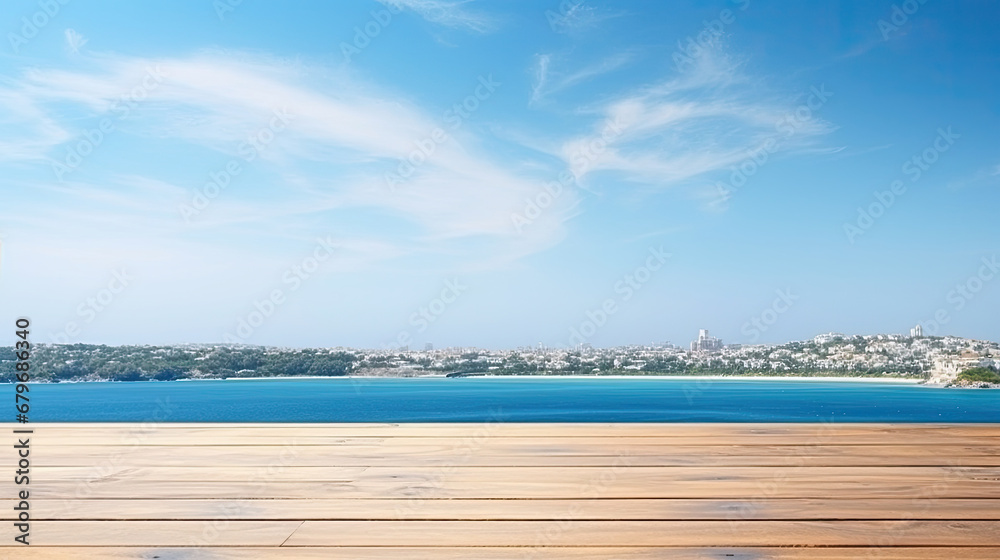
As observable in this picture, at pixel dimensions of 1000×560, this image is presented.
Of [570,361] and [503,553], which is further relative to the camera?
[570,361]

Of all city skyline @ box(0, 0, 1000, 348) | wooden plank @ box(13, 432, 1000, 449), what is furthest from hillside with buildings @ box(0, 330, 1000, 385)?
wooden plank @ box(13, 432, 1000, 449)

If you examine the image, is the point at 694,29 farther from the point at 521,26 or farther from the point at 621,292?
the point at 621,292

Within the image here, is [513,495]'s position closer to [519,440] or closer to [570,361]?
[519,440]

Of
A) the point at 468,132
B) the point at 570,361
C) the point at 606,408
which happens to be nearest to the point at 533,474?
the point at 468,132

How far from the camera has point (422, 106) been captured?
10.9 metres

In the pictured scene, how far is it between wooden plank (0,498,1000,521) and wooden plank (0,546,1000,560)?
23 centimetres

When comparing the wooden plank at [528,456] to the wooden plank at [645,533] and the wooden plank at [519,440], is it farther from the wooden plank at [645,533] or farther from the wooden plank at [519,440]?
the wooden plank at [645,533]

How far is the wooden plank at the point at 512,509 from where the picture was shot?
1.75 m

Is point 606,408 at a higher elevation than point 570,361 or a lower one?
lower

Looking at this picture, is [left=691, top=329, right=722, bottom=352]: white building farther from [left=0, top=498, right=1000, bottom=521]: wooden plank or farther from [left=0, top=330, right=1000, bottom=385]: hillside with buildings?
[left=0, top=498, right=1000, bottom=521]: wooden plank

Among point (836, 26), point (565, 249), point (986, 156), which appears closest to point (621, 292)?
point (836, 26)

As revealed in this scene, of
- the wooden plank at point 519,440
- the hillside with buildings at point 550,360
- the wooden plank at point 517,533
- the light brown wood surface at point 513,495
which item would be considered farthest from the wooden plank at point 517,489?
the hillside with buildings at point 550,360

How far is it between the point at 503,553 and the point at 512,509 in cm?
34

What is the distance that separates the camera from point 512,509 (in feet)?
5.95
